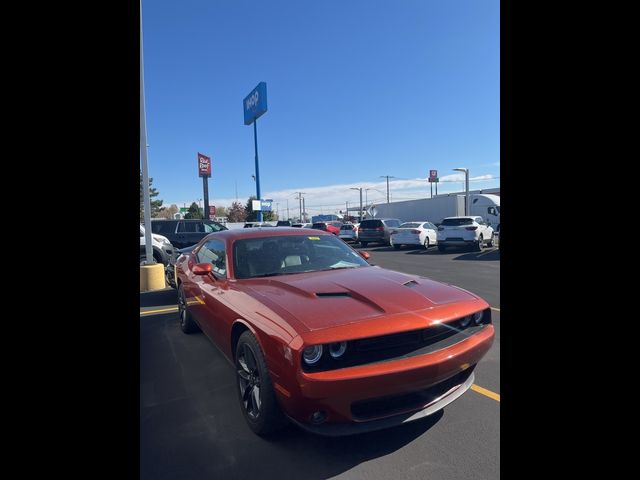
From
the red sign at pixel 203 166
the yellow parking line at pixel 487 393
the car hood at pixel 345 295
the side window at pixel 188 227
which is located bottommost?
the yellow parking line at pixel 487 393

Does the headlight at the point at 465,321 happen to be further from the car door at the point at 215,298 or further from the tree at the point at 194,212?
the tree at the point at 194,212

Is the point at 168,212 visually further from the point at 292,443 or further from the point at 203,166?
the point at 292,443

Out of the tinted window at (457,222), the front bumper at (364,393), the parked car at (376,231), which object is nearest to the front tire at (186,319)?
the front bumper at (364,393)

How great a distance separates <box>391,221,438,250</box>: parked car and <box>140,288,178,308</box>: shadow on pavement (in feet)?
39.6

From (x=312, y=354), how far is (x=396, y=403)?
2.06 ft

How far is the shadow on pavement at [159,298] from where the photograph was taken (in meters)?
7.03

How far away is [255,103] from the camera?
2898cm

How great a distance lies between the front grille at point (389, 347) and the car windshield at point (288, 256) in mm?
1388

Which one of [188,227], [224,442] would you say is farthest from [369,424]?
[188,227]

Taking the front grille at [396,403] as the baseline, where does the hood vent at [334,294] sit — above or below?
above
